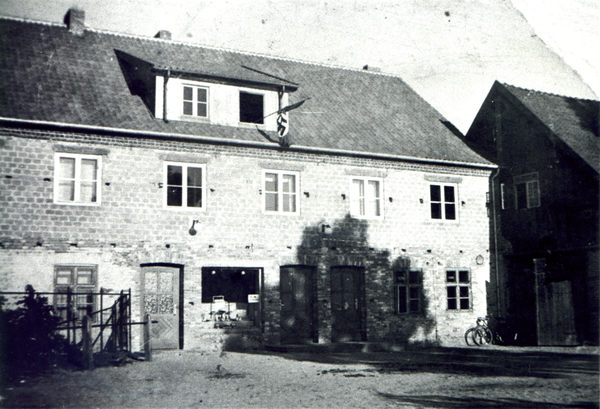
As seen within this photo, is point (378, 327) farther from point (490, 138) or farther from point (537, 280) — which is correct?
point (490, 138)

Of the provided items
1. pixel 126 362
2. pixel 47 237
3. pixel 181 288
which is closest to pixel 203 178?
pixel 181 288

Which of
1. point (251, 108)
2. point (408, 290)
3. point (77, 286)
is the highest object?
point (251, 108)

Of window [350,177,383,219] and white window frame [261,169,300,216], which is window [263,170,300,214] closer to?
white window frame [261,169,300,216]

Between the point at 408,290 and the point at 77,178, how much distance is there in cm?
1081

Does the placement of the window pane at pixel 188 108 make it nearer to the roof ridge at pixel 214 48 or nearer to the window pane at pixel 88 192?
the window pane at pixel 88 192

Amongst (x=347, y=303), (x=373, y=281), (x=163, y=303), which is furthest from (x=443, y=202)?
(x=163, y=303)

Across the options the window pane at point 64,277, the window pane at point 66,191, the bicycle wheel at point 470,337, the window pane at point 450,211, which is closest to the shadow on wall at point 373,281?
the bicycle wheel at point 470,337

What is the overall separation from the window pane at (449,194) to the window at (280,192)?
5.56 metres

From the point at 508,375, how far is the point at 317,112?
11210 mm

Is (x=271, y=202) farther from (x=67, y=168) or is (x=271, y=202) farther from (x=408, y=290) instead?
(x=67, y=168)

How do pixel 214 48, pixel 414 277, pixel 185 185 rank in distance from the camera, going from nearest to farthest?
1. pixel 185 185
2. pixel 414 277
3. pixel 214 48

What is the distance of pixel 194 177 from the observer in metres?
18.7

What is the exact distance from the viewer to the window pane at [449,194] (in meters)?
22.5

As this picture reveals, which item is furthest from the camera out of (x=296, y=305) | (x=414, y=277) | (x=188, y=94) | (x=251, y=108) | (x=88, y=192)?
(x=414, y=277)
